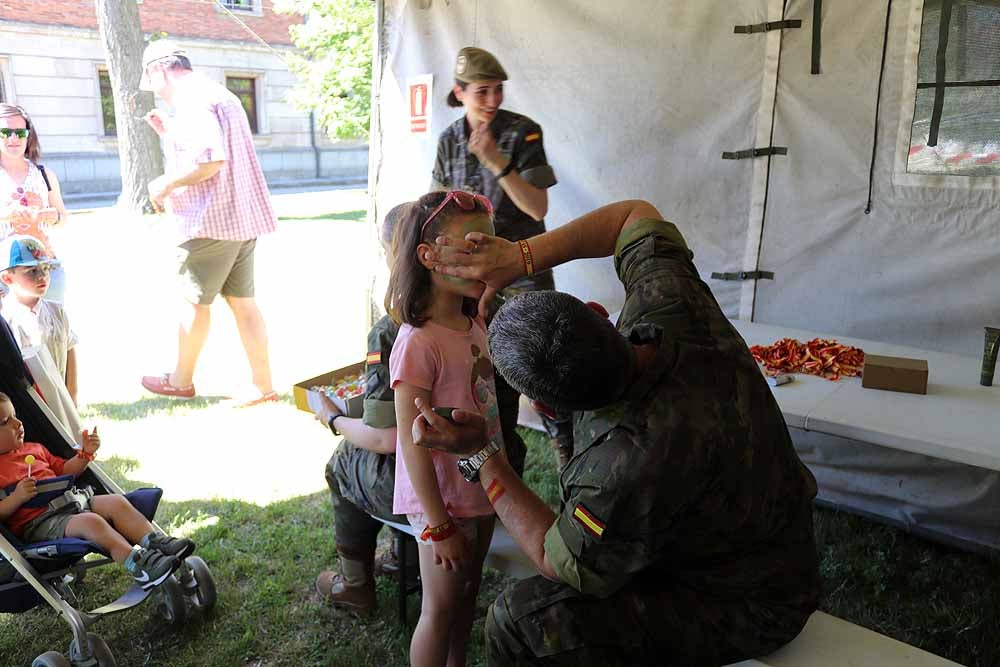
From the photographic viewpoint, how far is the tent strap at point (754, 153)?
384 centimetres

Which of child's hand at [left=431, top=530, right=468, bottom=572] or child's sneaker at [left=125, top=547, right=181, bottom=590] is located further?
child's sneaker at [left=125, top=547, right=181, bottom=590]

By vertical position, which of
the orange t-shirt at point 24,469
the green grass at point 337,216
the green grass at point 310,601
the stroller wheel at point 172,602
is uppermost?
the orange t-shirt at point 24,469

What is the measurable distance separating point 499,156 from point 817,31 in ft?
5.17

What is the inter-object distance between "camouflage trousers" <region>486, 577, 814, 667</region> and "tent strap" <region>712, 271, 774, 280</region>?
8.10 feet

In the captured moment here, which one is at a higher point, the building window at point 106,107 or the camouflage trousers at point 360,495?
the building window at point 106,107

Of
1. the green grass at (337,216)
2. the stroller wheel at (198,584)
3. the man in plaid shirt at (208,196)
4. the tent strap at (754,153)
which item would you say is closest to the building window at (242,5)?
the green grass at (337,216)

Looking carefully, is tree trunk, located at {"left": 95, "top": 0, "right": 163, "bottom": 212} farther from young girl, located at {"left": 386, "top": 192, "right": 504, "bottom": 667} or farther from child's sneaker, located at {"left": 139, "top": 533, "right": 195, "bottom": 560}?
young girl, located at {"left": 386, "top": 192, "right": 504, "bottom": 667}

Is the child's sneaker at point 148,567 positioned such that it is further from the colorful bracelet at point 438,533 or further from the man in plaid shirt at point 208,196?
the man in plaid shirt at point 208,196

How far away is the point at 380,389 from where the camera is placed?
236 centimetres

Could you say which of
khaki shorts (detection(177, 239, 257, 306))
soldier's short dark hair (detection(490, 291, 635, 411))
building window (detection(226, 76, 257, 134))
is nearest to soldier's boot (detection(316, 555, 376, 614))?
soldier's short dark hair (detection(490, 291, 635, 411))

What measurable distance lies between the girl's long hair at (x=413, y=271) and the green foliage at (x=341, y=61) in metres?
11.6

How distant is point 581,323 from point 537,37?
363 centimetres

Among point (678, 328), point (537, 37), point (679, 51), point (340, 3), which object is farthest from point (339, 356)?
point (340, 3)

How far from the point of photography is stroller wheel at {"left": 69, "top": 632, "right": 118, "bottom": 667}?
2467mm
